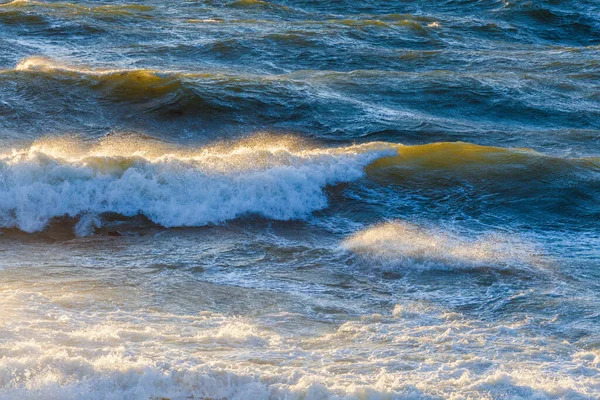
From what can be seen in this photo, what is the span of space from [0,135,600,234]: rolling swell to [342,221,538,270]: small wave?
1295 millimetres

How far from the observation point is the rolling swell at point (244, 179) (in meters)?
10.4

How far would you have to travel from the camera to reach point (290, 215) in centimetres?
1075

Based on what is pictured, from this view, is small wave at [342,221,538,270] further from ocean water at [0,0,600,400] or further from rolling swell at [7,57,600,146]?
rolling swell at [7,57,600,146]

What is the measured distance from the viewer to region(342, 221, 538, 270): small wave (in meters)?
8.93

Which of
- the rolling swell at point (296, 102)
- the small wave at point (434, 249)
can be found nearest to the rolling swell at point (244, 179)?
the small wave at point (434, 249)

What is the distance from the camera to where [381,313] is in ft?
24.9

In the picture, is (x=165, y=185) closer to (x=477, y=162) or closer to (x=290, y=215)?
(x=290, y=215)

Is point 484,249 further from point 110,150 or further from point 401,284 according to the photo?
point 110,150

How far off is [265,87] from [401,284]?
28.5 ft

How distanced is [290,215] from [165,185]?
1719mm

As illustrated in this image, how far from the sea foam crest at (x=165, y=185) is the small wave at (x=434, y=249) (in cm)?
139

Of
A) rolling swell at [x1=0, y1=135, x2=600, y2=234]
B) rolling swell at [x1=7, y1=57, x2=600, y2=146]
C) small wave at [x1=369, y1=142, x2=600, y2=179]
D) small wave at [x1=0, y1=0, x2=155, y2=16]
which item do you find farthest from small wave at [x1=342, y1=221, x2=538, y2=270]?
small wave at [x1=0, y1=0, x2=155, y2=16]

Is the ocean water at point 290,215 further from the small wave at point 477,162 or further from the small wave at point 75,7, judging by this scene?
the small wave at point 75,7

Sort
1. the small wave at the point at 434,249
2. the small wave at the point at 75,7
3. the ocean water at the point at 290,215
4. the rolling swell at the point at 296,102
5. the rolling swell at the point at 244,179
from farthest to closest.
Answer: the small wave at the point at 75,7 < the rolling swell at the point at 296,102 < the rolling swell at the point at 244,179 < the small wave at the point at 434,249 < the ocean water at the point at 290,215
